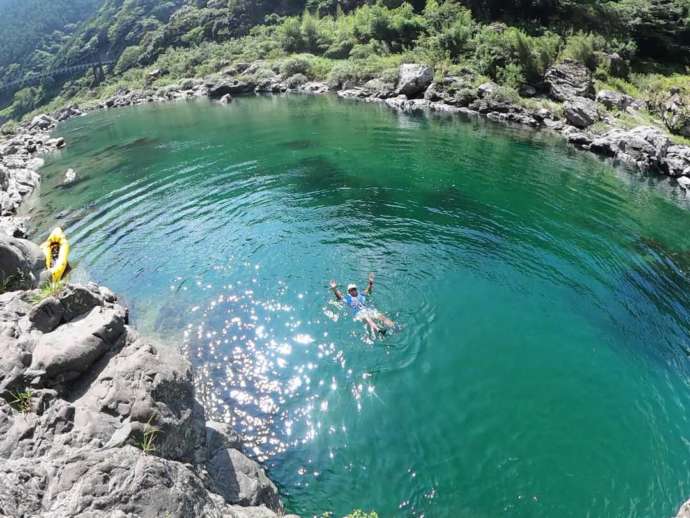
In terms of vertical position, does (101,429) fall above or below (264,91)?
above

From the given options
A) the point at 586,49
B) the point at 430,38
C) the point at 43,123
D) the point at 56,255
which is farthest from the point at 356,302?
the point at 43,123

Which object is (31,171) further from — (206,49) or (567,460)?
(206,49)

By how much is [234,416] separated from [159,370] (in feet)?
13.1

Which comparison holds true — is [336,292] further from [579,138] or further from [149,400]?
[579,138]

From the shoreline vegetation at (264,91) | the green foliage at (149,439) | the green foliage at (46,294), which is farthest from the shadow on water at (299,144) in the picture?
the green foliage at (149,439)

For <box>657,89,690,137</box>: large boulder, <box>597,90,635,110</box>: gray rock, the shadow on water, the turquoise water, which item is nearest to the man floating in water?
the turquoise water

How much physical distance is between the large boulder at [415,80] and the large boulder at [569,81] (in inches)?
639

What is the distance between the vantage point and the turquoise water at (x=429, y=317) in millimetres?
11406

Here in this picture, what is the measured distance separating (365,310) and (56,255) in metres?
17.9

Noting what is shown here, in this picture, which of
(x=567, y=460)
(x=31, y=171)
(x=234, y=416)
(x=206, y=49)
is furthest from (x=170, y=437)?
(x=206, y=49)

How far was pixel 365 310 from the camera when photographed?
16656mm

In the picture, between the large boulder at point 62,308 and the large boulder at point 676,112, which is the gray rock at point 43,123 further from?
the large boulder at point 676,112

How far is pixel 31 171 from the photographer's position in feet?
149

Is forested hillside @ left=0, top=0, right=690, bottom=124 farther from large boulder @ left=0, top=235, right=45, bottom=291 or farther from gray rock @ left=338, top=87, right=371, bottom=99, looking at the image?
large boulder @ left=0, top=235, right=45, bottom=291
